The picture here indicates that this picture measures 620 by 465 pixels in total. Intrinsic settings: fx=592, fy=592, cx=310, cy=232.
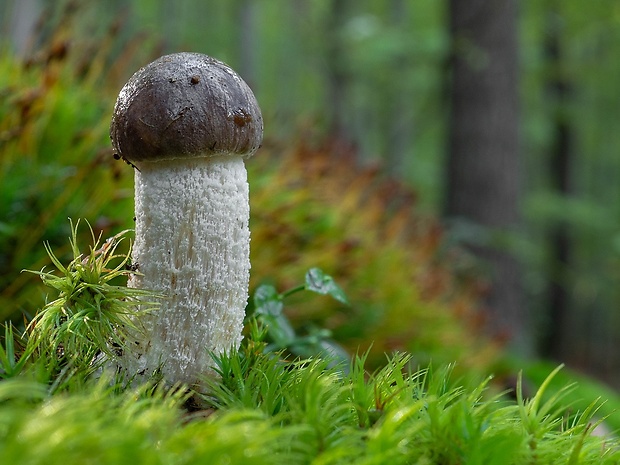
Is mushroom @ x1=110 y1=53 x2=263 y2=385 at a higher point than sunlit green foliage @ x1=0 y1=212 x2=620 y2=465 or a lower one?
higher

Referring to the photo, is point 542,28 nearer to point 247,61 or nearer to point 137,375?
point 247,61

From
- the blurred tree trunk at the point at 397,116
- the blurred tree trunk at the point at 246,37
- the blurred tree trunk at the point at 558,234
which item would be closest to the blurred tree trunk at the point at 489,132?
the blurred tree trunk at the point at 397,116

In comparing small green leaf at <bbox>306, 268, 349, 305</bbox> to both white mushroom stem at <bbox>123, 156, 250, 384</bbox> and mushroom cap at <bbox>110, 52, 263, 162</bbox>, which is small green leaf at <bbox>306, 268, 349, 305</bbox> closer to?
white mushroom stem at <bbox>123, 156, 250, 384</bbox>

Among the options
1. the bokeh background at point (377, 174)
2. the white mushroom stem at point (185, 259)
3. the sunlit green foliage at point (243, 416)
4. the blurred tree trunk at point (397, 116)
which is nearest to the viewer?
the sunlit green foliage at point (243, 416)

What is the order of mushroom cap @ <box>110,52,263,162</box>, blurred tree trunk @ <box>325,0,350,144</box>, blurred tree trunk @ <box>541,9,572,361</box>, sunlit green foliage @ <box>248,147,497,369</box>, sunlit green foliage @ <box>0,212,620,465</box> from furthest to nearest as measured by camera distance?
blurred tree trunk @ <box>541,9,572,361</box>
blurred tree trunk @ <box>325,0,350,144</box>
sunlit green foliage @ <box>248,147,497,369</box>
mushroom cap @ <box>110,52,263,162</box>
sunlit green foliage @ <box>0,212,620,465</box>

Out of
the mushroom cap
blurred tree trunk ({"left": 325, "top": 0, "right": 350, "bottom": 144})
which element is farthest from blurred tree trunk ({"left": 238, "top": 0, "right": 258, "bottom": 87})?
the mushroom cap

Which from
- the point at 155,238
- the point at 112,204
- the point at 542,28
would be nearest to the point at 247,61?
the point at 542,28

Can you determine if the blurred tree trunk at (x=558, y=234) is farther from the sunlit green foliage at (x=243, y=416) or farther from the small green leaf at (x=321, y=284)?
the sunlit green foliage at (x=243, y=416)
